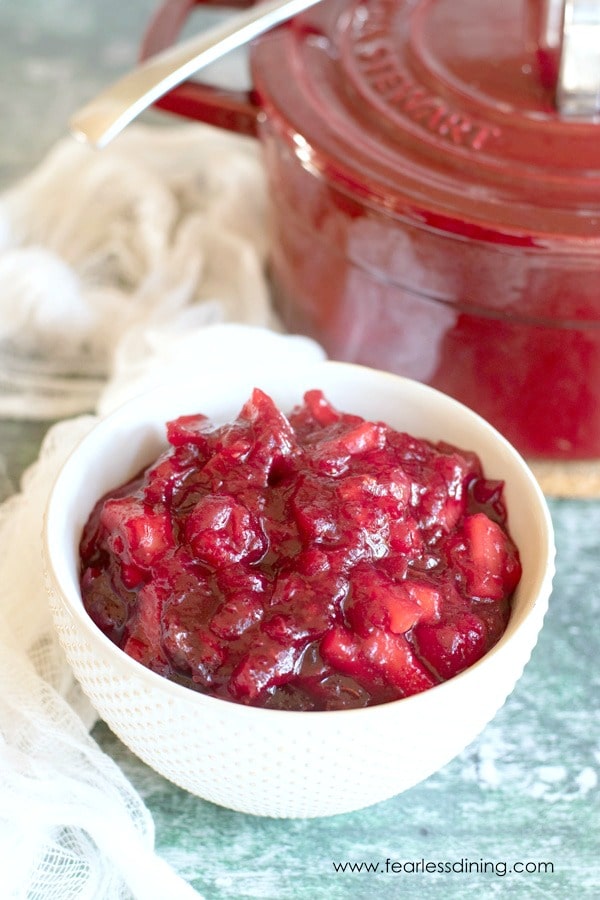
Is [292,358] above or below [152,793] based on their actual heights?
above

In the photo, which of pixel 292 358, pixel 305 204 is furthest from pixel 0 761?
pixel 305 204

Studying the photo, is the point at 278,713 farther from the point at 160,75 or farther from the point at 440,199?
the point at 160,75

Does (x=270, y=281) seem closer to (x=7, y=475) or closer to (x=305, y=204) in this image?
(x=305, y=204)

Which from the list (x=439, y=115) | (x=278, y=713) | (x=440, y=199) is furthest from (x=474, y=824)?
(x=439, y=115)

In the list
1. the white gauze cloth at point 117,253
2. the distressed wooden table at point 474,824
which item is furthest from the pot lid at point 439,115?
the distressed wooden table at point 474,824

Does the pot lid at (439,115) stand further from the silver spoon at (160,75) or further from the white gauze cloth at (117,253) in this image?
the white gauze cloth at (117,253)

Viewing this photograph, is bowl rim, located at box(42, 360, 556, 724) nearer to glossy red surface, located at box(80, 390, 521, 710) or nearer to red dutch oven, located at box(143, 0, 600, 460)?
glossy red surface, located at box(80, 390, 521, 710)
